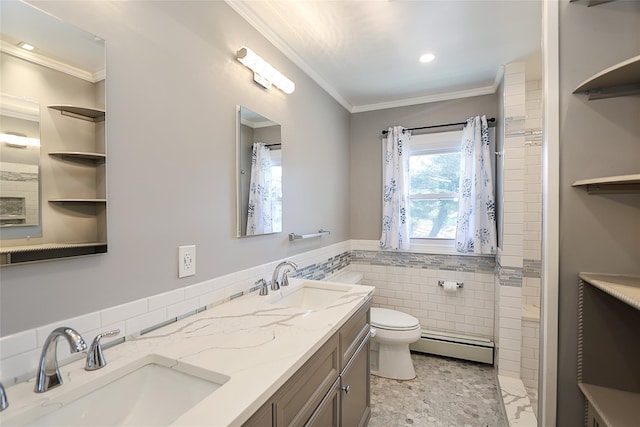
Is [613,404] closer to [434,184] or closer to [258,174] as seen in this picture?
[258,174]

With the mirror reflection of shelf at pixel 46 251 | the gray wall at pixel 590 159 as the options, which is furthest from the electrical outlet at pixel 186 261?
the gray wall at pixel 590 159

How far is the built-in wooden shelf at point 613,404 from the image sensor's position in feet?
3.13

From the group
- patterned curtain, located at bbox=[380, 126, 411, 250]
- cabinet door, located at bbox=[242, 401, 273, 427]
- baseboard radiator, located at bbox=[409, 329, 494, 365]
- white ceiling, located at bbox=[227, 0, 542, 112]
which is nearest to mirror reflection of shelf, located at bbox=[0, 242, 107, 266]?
cabinet door, located at bbox=[242, 401, 273, 427]

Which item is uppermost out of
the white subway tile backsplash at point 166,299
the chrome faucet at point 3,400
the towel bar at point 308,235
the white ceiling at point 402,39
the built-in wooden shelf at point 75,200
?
the white ceiling at point 402,39

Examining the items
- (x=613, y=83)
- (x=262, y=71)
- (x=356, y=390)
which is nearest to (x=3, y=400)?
(x=356, y=390)

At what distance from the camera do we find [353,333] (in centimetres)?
154

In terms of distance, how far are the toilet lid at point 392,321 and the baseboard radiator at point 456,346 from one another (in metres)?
0.48

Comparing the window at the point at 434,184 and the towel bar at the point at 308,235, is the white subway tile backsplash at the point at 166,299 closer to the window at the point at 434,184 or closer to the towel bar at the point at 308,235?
the towel bar at the point at 308,235

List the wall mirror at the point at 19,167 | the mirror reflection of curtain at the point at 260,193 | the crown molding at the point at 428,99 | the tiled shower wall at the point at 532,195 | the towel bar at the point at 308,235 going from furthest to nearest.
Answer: the crown molding at the point at 428,99 → the tiled shower wall at the point at 532,195 → the towel bar at the point at 308,235 → the mirror reflection of curtain at the point at 260,193 → the wall mirror at the point at 19,167

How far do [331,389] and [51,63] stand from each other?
150 cm

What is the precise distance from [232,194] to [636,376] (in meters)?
1.81

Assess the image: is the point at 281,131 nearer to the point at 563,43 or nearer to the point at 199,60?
the point at 199,60

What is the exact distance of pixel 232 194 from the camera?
158 cm

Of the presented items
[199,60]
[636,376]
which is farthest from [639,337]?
[199,60]
